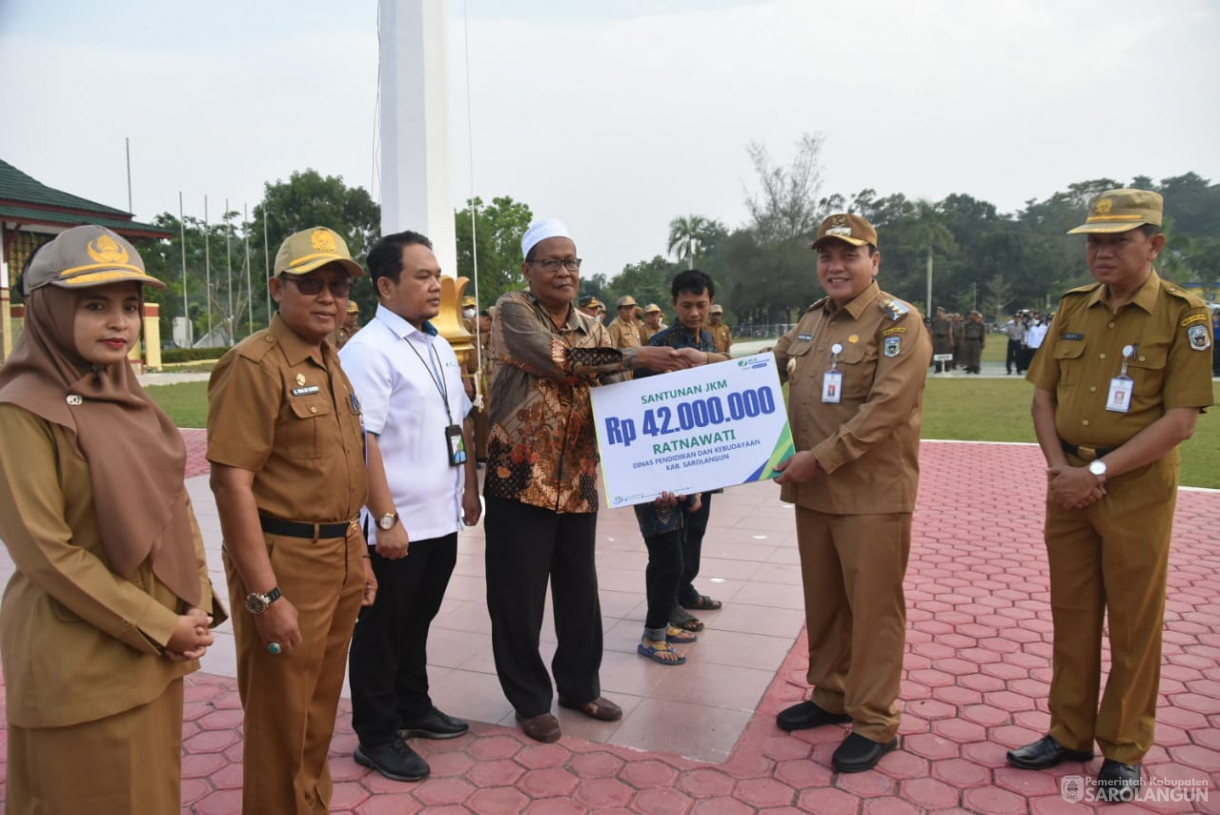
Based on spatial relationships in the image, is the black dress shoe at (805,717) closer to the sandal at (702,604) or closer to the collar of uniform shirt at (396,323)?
the sandal at (702,604)

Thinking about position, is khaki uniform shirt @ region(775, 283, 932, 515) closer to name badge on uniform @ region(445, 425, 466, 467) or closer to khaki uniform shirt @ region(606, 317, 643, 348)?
name badge on uniform @ region(445, 425, 466, 467)

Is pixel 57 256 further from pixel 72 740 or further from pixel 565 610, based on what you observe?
pixel 565 610

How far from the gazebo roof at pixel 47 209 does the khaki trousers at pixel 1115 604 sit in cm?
2237

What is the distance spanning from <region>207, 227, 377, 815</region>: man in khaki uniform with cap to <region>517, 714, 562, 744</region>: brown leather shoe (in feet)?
3.22

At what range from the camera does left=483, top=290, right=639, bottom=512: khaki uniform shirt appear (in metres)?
3.22

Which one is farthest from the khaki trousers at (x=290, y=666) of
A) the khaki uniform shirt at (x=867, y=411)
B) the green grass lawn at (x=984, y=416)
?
the green grass lawn at (x=984, y=416)

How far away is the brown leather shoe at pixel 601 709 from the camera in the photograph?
3.52 meters

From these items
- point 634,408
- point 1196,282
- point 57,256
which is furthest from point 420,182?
point 1196,282

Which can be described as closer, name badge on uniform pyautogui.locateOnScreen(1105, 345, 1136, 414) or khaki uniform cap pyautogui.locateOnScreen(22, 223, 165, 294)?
khaki uniform cap pyautogui.locateOnScreen(22, 223, 165, 294)

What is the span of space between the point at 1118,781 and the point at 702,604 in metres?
2.35

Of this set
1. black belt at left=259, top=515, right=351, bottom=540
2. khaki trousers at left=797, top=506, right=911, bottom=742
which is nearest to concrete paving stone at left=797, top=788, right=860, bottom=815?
khaki trousers at left=797, top=506, right=911, bottom=742

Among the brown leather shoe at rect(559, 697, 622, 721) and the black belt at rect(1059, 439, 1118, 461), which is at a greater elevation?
the black belt at rect(1059, 439, 1118, 461)

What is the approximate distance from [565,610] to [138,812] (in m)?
1.82

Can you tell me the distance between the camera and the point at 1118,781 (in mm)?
2916
